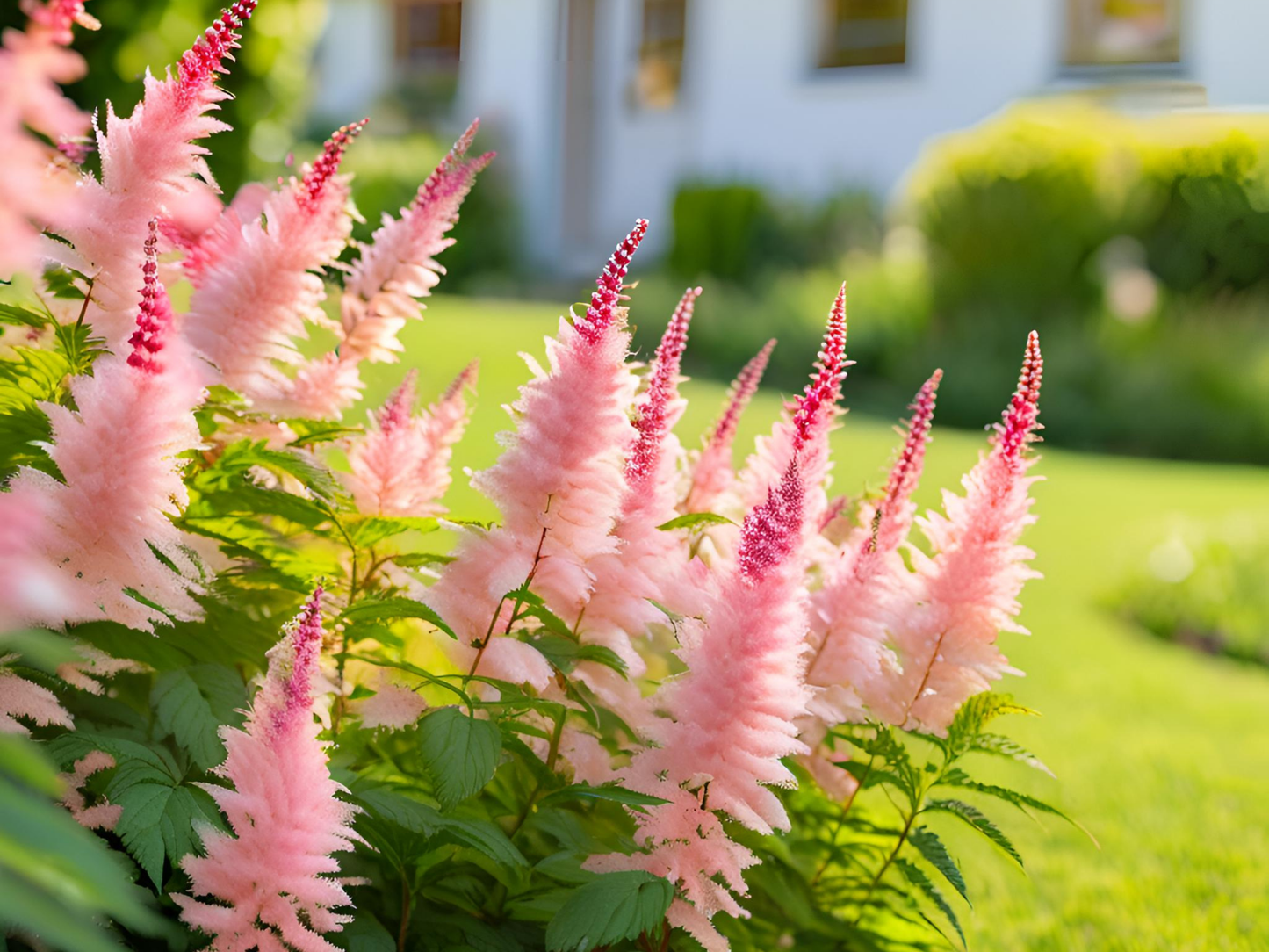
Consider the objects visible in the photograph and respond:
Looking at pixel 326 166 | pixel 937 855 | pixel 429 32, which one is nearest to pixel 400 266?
pixel 326 166

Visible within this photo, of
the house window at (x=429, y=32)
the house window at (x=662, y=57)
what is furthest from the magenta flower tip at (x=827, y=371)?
the house window at (x=429, y=32)

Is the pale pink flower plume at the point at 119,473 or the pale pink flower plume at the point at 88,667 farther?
Answer: the pale pink flower plume at the point at 88,667

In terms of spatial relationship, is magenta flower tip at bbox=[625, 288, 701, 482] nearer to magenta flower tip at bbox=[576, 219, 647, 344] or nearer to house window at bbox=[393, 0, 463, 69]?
magenta flower tip at bbox=[576, 219, 647, 344]

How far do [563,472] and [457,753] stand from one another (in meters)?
0.28

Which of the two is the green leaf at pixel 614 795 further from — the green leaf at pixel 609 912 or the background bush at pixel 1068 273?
the background bush at pixel 1068 273

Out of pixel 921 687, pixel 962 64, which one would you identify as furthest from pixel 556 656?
pixel 962 64

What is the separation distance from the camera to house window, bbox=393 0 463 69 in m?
20.2

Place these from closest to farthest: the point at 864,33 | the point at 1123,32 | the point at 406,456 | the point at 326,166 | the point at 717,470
→ the point at 326,166 → the point at 406,456 → the point at 717,470 → the point at 1123,32 → the point at 864,33

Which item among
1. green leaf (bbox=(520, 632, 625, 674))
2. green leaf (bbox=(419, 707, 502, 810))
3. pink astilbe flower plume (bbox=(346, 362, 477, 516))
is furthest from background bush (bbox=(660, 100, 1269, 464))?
green leaf (bbox=(419, 707, 502, 810))

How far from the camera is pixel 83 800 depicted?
4.45ft

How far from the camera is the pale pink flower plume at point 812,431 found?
135cm

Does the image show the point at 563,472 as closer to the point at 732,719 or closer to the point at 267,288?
the point at 732,719

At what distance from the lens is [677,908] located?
134cm

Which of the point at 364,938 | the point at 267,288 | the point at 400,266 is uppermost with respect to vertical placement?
the point at 400,266
